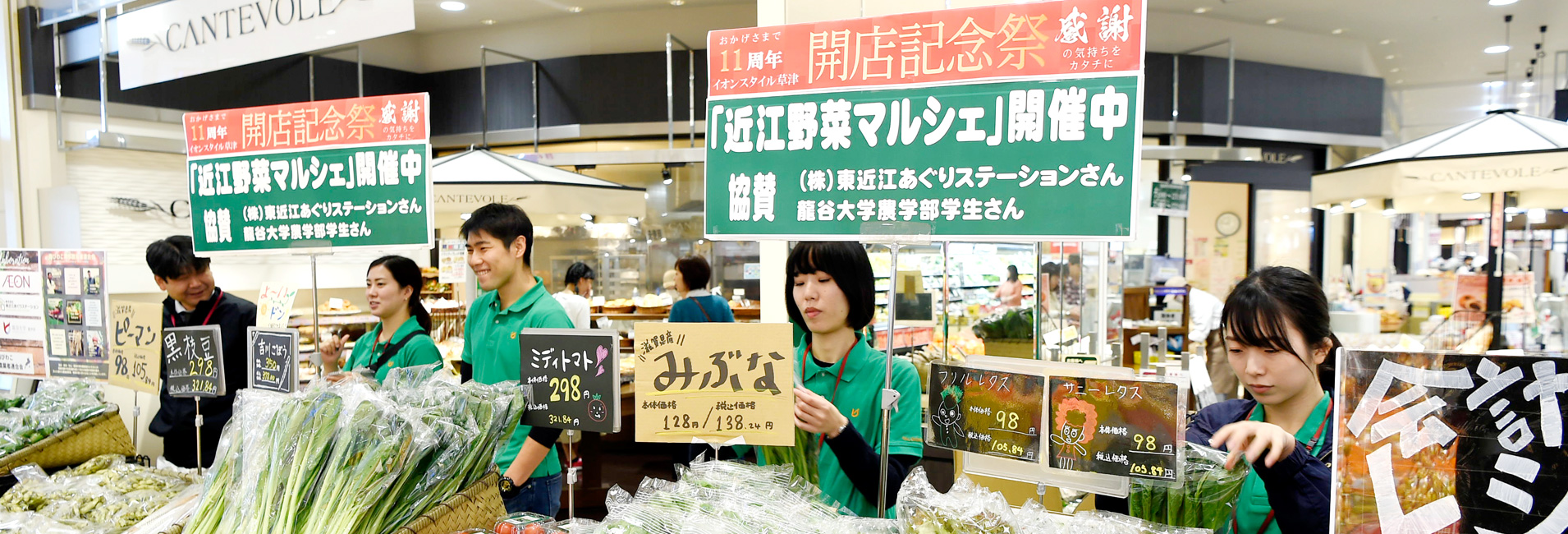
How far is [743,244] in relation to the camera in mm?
8508

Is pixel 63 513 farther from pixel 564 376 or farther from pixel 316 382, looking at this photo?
pixel 564 376

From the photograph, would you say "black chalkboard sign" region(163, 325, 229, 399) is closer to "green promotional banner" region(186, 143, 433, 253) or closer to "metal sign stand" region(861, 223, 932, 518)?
"green promotional banner" region(186, 143, 433, 253)

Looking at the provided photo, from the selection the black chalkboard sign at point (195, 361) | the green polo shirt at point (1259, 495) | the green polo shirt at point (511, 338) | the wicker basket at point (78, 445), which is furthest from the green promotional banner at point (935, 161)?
the wicker basket at point (78, 445)

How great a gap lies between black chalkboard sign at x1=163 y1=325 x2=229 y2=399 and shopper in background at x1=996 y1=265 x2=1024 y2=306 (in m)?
3.83

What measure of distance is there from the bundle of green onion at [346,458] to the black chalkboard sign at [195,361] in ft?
2.46

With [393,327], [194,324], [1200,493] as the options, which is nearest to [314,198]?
[393,327]

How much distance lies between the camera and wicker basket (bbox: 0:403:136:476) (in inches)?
93.4

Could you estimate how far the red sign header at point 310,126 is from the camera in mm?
2131

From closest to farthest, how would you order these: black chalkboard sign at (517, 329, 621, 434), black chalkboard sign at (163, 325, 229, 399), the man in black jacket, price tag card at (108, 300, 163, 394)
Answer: black chalkboard sign at (517, 329, 621, 434)
black chalkboard sign at (163, 325, 229, 399)
price tag card at (108, 300, 163, 394)
the man in black jacket

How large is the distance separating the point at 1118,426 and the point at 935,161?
0.58 meters

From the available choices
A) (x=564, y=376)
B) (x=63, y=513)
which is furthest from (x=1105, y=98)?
(x=63, y=513)

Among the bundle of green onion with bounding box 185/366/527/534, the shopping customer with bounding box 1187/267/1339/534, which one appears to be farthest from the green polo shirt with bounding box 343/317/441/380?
the shopping customer with bounding box 1187/267/1339/534

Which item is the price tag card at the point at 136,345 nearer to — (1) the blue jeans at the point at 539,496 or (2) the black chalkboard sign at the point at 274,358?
(2) the black chalkboard sign at the point at 274,358

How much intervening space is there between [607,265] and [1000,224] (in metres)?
7.61
